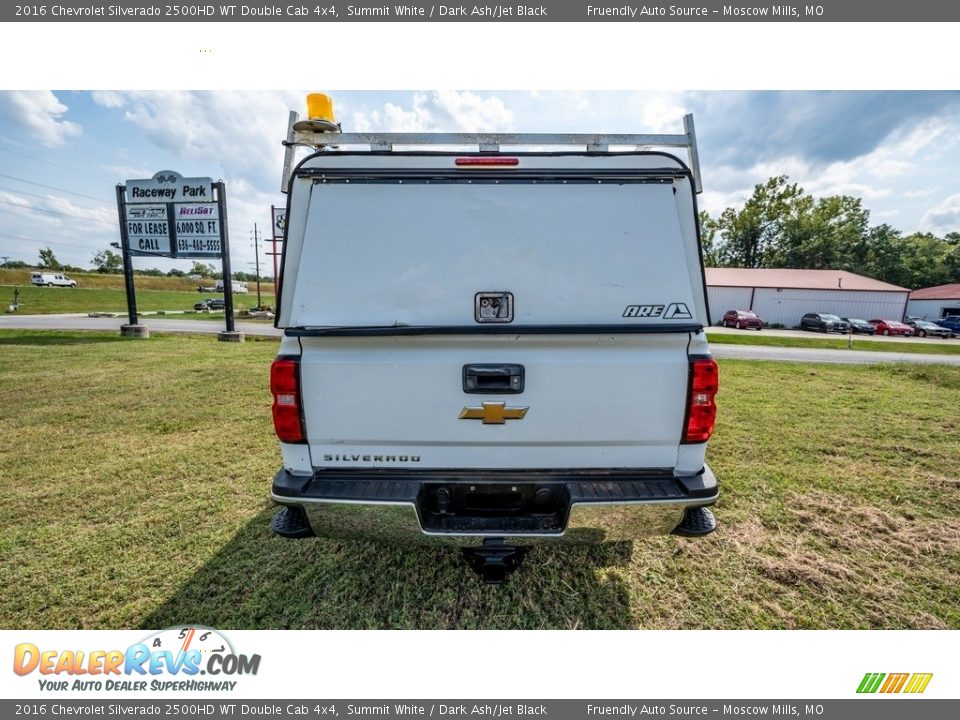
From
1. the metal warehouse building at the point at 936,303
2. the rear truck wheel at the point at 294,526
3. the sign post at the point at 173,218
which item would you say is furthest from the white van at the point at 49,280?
the metal warehouse building at the point at 936,303

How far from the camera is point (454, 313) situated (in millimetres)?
2037

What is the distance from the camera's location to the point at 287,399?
207cm

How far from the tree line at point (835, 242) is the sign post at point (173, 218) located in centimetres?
5234

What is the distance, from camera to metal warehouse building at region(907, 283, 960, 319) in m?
35.8

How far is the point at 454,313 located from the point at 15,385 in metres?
9.97

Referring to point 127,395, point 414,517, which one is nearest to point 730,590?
point 414,517

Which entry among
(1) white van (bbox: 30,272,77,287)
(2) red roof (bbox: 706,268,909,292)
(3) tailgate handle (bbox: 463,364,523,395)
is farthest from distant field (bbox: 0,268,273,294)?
(2) red roof (bbox: 706,268,909,292)

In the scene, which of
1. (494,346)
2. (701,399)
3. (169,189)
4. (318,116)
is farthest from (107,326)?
(701,399)

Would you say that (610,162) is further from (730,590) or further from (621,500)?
(730,590)

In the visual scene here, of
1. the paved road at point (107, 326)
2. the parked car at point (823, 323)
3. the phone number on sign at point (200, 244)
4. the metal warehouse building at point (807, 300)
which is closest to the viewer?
the phone number on sign at point (200, 244)

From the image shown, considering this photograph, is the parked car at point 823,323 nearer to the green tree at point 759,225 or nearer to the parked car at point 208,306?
the green tree at point 759,225

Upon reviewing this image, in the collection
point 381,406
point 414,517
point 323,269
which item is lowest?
point 414,517

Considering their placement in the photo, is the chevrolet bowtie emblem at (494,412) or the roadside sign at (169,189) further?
the roadside sign at (169,189)

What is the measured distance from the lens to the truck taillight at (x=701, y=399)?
6.64 feet
